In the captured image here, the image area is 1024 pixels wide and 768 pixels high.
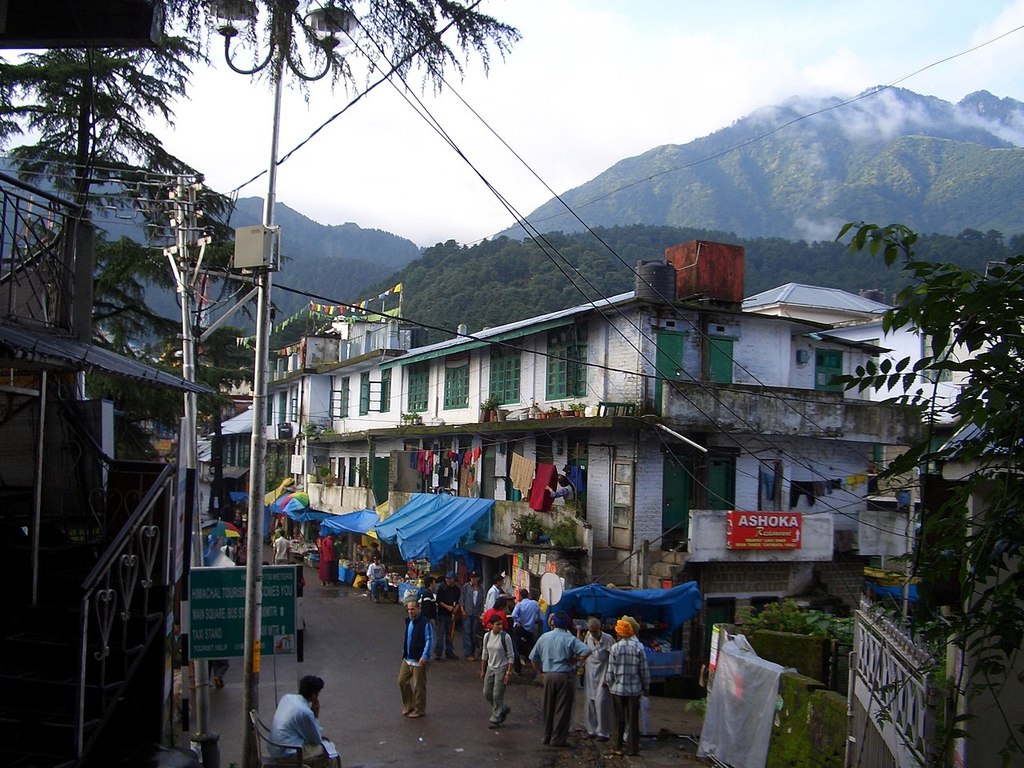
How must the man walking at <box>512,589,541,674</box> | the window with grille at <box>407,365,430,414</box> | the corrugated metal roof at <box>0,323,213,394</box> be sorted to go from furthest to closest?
the window with grille at <box>407,365,430,414</box>
the man walking at <box>512,589,541,674</box>
the corrugated metal roof at <box>0,323,213,394</box>

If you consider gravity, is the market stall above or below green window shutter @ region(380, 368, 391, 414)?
below

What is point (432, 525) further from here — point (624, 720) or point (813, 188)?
point (813, 188)

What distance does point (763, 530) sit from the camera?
18.8m

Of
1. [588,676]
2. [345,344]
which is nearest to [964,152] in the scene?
[345,344]

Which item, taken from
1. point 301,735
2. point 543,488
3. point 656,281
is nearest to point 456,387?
point 543,488

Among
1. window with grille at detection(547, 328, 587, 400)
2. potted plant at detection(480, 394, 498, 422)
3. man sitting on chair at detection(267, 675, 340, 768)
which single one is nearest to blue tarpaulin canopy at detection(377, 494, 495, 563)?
potted plant at detection(480, 394, 498, 422)

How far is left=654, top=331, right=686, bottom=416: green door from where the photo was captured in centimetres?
1942

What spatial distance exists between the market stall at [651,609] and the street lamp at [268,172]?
5.96 meters

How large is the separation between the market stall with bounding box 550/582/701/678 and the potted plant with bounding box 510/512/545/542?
13.0 ft

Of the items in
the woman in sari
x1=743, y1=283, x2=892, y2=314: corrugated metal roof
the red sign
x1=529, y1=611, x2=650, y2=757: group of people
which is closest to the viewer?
x1=529, y1=611, x2=650, y2=757: group of people

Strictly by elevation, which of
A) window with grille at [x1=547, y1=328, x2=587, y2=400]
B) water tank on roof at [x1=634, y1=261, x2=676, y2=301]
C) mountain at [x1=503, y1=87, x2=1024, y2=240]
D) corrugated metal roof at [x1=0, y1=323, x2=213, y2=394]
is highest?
mountain at [x1=503, y1=87, x2=1024, y2=240]

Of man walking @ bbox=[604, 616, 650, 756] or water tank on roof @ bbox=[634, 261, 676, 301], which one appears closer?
man walking @ bbox=[604, 616, 650, 756]

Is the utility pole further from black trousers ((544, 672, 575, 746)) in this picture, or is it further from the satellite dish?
the satellite dish

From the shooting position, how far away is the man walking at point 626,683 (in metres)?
11.4
